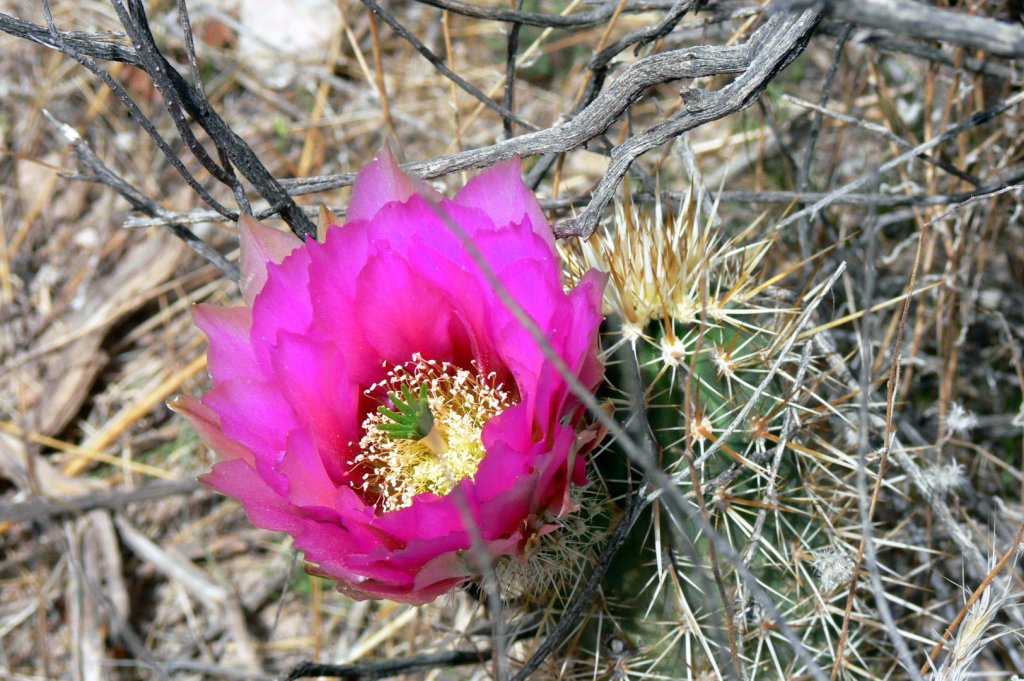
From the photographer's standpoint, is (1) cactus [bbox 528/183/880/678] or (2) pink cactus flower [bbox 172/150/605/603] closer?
(2) pink cactus flower [bbox 172/150/605/603]

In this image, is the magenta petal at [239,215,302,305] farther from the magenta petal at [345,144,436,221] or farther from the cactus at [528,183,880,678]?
the cactus at [528,183,880,678]

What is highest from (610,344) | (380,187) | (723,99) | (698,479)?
(380,187)

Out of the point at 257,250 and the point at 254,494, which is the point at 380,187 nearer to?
the point at 257,250

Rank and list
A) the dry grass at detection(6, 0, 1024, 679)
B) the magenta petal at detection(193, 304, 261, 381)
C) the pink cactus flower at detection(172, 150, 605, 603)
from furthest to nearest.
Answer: the dry grass at detection(6, 0, 1024, 679) → the magenta petal at detection(193, 304, 261, 381) → the pink cactus flower at detection(172, 150, 605, 603)

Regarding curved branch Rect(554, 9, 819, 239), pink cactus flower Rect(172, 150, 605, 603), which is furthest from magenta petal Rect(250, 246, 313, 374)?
curved branch Rect(554, 9, 819, 239)

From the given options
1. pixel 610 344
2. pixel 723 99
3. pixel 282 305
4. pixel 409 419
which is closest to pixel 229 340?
pixel 282 305

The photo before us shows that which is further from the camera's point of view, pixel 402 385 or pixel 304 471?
pixel 402 385

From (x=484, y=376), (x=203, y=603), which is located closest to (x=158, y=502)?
(x=203, y=603)

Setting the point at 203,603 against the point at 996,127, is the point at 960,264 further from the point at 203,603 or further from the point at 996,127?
the point at 203,603
